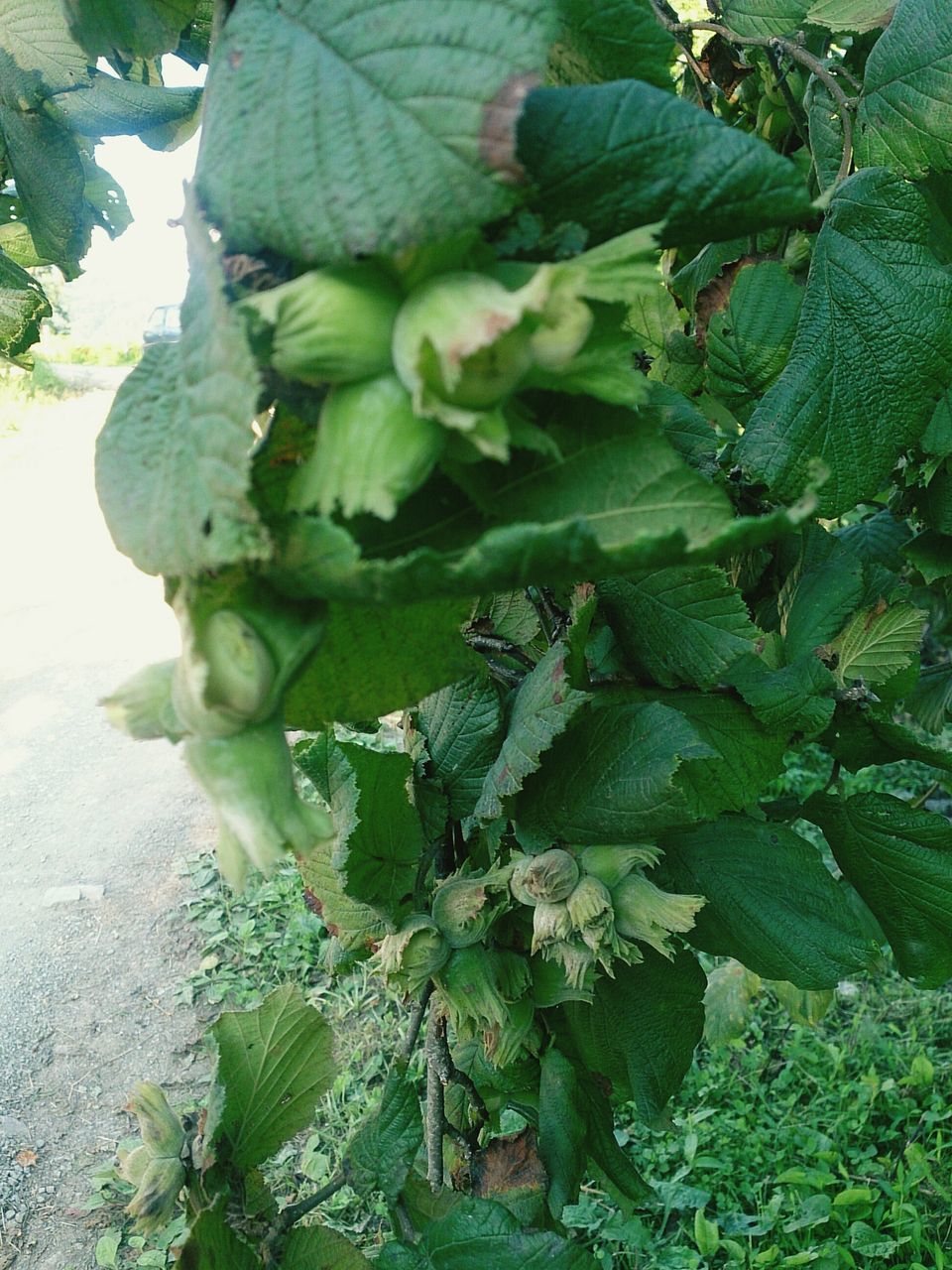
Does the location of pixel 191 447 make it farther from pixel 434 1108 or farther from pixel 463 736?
pixel 434 1108

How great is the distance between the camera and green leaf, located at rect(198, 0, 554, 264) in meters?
0.38

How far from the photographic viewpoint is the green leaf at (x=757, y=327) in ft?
3.34

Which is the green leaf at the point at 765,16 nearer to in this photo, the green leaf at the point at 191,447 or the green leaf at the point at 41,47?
the green leaf at the point at 41,47

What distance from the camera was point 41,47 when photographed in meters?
0.94

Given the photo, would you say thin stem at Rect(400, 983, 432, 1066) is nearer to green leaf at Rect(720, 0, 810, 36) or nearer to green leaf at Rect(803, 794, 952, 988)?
green leaf at Rect(803, 794, 952, 988)

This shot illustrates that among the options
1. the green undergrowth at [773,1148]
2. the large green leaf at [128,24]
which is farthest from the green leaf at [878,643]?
the green undergrowth at [773,1148]

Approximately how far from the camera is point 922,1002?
3.11m

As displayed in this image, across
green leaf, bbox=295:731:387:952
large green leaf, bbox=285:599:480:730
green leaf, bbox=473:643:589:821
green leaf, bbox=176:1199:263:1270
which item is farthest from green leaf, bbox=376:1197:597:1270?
large green leaf, bbox=285:599:480:730

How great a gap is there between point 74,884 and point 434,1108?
3.70m

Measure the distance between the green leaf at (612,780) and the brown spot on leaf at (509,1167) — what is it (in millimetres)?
402

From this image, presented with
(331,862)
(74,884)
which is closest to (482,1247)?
(331,862)

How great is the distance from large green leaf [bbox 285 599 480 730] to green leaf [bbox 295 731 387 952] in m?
0.39

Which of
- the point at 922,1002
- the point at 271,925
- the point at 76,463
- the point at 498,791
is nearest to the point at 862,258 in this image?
the point at 498,791

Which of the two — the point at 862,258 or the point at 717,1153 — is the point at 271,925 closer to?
the point at 717,1153
